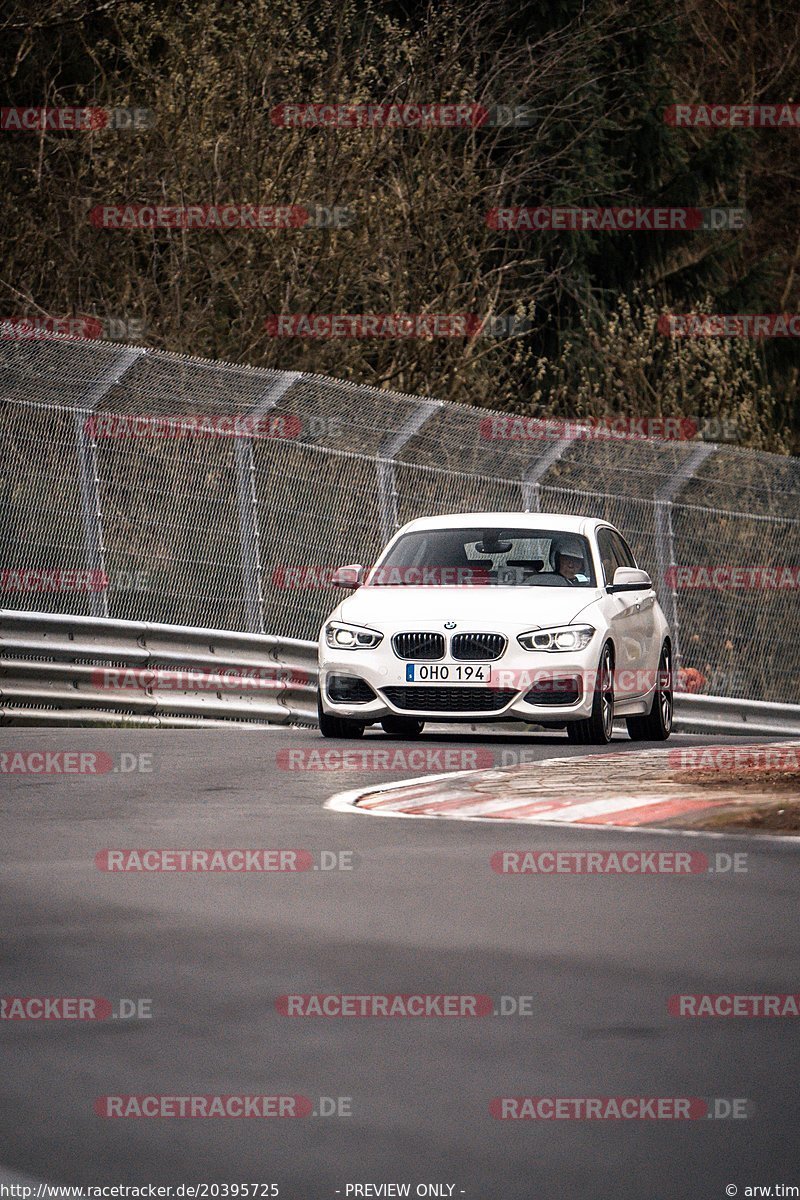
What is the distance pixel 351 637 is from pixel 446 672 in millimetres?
733

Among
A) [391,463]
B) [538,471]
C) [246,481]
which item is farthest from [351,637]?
[538,471]

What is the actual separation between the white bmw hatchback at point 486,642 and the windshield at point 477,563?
0.01 metres

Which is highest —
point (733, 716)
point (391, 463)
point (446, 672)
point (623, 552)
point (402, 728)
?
point (391, 463)

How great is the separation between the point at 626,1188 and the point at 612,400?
89.0 ft

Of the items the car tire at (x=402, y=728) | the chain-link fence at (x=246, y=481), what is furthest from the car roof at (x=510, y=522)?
the chain-link fence at (x=246, y=481)

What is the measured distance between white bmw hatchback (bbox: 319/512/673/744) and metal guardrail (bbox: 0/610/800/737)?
5.69ft

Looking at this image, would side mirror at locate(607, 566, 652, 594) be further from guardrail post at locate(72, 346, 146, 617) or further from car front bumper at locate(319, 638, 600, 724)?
guardrail post at locate(72, 346, 146, 617)

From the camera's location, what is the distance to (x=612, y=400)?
3197 centimetres

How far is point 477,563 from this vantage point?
56.6 ft

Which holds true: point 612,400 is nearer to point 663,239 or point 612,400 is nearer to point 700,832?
point 663,239

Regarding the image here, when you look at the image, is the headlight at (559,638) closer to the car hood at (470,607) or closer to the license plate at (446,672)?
the car hood at (470,607)

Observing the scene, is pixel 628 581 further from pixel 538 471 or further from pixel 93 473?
pixel 538 471

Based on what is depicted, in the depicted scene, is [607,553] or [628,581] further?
[607,553]

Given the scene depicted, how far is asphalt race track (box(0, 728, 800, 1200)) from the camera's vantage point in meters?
5.48
